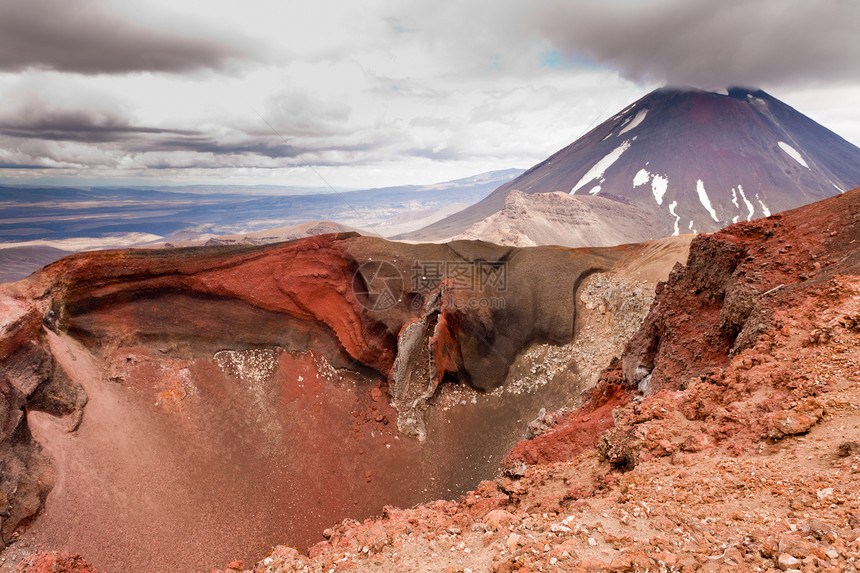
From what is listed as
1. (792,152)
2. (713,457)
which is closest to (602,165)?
(792,152)

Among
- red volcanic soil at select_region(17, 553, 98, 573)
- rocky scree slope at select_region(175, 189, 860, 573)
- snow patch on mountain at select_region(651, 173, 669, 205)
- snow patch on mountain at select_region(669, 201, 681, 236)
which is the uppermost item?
snow patch on mountain at select_region(651, 173, 669, 205)

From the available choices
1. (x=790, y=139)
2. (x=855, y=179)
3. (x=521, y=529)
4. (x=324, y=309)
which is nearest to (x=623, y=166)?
(x=790, y=139)

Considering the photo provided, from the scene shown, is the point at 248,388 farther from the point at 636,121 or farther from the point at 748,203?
the point at 636,121

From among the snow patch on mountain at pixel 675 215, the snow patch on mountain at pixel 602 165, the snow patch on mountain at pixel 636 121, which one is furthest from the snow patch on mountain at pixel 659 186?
the snow patch on mountain at pixel 636 121

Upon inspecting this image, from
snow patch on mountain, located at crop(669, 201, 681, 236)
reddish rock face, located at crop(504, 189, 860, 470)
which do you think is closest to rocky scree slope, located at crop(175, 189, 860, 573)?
reddish rock face, located at crop(504, 189, 860, 470)

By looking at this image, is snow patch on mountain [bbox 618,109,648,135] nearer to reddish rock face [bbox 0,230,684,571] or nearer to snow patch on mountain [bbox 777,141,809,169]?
snow patch on mountain [bbox 777,141,809,169]

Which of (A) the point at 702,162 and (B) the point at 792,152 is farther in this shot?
(B) the point at 792,152

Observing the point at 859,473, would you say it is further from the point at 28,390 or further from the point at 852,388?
the point at 28,390
